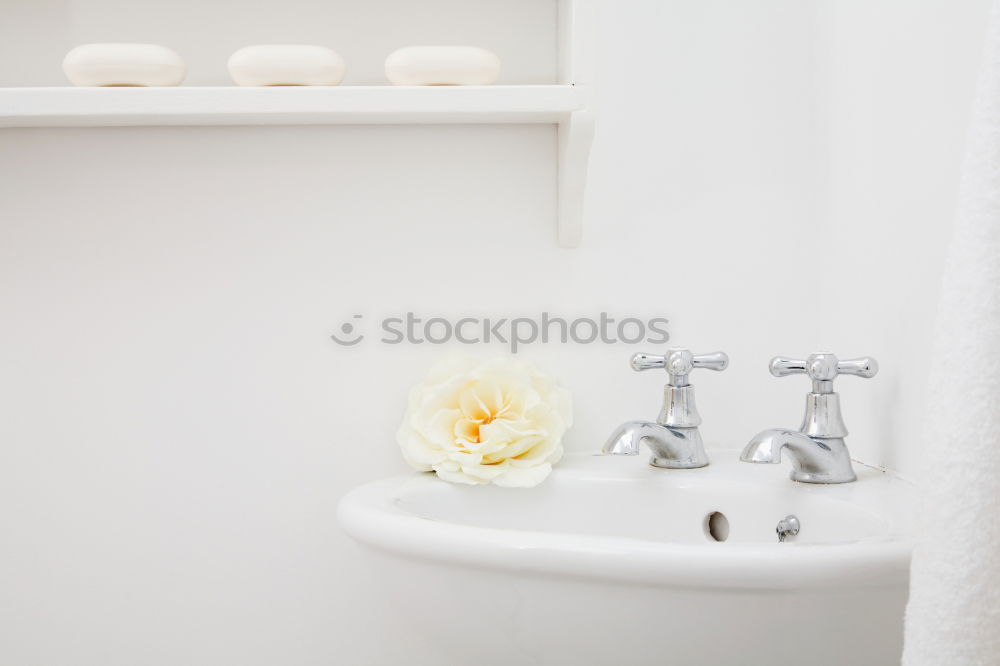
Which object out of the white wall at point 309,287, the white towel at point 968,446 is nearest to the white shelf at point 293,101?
the white wall at point 309,287

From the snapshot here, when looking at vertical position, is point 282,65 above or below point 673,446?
above

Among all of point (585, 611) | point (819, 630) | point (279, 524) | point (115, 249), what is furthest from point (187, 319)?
point (819, 630)

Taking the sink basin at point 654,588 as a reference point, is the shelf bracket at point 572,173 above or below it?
above

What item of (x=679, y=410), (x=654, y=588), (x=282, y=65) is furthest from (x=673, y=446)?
(x=282, y=65)

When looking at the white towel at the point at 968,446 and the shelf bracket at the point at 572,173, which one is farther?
the shelf bracket at the point at 572,173

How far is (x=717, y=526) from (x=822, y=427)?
0.51 feet

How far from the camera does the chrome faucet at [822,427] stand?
2.82ft

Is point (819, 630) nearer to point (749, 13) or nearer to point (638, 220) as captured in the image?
point (638, 220)

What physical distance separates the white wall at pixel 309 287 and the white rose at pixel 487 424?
9 cm

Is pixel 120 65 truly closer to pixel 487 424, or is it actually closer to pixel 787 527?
pixel 487 424

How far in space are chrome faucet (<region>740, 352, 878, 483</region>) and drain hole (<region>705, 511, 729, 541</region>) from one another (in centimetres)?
9

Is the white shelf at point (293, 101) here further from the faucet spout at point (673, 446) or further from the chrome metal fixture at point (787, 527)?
the chrome metal fixture at point (787, 527)

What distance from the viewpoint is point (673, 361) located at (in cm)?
93

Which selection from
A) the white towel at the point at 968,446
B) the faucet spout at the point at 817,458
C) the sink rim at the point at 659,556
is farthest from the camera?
the faucet spout at the point at 817,458
